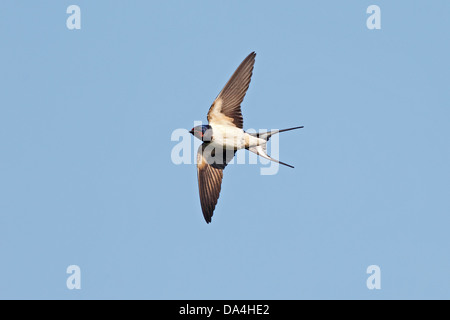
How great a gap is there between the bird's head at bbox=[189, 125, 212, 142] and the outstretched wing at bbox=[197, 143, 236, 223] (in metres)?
0.12

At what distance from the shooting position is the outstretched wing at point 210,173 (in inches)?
376

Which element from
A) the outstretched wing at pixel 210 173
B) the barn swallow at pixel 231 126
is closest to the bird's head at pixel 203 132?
the barn swallow at pixel 231 126

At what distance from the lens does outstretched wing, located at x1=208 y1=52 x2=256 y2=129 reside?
30.1 ft

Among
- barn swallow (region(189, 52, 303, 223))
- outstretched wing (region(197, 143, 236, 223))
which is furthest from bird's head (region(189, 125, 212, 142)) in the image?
outstretched wing (region(197, 143, 236, 223))

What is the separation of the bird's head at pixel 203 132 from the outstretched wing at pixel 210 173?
12 centimetres

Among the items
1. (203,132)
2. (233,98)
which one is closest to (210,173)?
(203,132)

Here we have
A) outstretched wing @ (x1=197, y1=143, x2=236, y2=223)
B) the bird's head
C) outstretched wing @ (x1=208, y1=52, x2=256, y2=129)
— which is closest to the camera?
outstretched wing @ (x1=208, y1=52, x2=256, y2=129)

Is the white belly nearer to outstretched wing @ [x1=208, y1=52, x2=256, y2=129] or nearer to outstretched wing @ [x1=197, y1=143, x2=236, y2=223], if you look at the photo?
outstretched wing @ [x1=208, y1=52, x2=256, y2=129]

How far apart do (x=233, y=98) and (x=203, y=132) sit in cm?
34
